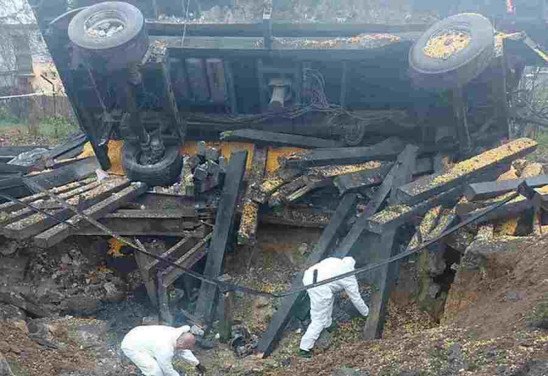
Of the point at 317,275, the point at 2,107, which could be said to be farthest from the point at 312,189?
the point at 2,107

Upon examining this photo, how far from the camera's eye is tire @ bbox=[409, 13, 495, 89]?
5988mm

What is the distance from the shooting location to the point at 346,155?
7.23 metres

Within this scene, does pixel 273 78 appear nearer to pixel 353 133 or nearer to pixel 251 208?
pixel 353 133

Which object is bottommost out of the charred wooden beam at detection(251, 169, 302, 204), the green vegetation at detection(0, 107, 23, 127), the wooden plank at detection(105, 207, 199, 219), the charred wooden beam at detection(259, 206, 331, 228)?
the green vegetation at detection(0, 107, 23, 127)

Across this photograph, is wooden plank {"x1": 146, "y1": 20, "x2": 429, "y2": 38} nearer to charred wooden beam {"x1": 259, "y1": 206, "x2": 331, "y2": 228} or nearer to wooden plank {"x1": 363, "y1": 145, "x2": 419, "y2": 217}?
wooden plank {"x1": 363, "y1": 145, "x2": 419, "y2": 217}

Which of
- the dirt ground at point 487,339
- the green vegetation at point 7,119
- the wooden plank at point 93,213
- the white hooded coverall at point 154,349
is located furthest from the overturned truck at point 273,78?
the green vegetation at point 7,119

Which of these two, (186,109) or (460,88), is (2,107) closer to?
(186,109)

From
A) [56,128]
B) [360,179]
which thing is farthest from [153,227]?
[56,128]

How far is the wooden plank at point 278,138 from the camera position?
25.1ft

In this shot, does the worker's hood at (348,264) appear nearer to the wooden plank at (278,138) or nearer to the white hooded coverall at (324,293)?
the white hooded coverall at (324,293)

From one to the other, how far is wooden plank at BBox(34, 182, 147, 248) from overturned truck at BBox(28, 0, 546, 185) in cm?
30

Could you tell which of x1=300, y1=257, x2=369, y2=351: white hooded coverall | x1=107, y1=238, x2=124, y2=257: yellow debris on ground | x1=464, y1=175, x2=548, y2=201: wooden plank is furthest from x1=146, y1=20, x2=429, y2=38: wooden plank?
x1=300, y1=257, x2=369, y2=351: white hooded coverall

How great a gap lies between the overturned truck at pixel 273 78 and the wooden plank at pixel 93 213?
0.30 meters

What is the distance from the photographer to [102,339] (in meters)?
6.30
